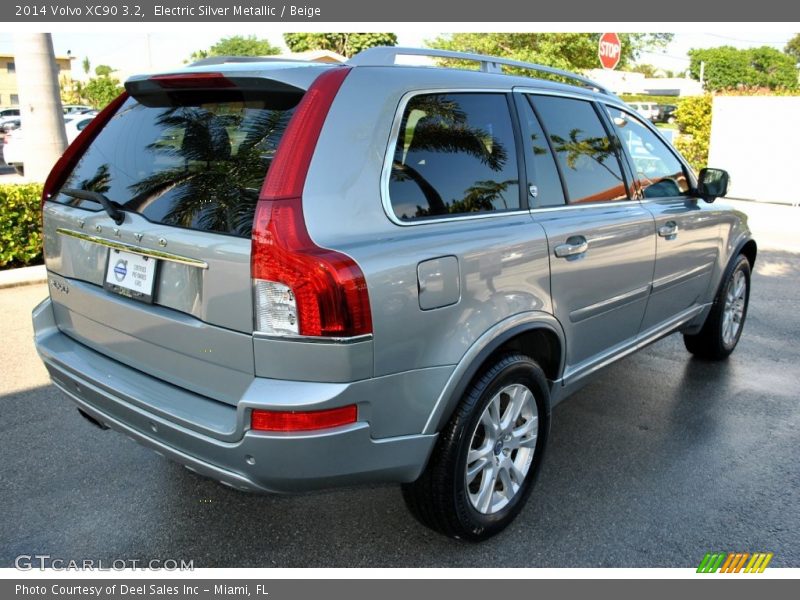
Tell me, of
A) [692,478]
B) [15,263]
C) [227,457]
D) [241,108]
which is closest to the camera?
[227,457]

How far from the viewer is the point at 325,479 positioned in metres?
2.30

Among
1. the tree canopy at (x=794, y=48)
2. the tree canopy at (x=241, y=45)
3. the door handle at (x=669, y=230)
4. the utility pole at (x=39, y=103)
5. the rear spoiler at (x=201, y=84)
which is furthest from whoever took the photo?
the tree canopy at (x=794, y=48)

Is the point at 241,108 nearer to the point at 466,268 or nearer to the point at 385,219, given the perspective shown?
the point at 385,219

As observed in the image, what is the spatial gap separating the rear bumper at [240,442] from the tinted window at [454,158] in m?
0.80

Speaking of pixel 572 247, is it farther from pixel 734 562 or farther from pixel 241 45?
pixel 241 45

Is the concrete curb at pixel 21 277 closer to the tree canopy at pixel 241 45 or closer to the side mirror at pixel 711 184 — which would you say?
the side mirror at pixel 711 184

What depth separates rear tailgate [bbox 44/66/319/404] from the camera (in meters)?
2.29

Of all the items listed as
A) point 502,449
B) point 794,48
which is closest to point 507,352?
point 502,449

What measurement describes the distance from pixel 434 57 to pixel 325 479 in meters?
1.76

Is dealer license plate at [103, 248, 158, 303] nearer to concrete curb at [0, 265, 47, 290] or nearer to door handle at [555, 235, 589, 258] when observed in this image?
door handle at [555, 235, 589, 258]

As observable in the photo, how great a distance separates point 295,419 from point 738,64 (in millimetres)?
95708

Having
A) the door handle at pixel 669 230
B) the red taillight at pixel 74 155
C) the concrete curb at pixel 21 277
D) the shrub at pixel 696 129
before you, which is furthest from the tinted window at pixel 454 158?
the shrub at pixel 696 129

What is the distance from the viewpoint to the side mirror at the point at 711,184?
434cm

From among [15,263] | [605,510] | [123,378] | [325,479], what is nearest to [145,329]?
[123,378]
